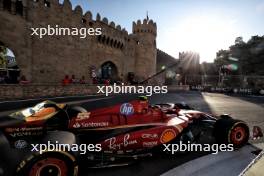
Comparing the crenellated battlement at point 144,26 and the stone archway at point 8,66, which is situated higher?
the crenellated battlement at point 144,26

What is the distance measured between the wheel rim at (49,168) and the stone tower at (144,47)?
33.2 m

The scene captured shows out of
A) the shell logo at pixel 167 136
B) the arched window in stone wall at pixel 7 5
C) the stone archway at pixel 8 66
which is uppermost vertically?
the arched window in stone wall at pixel 7 5

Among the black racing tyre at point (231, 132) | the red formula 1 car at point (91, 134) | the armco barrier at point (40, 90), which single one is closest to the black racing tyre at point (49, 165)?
the red formula 1 car at point (91, 134)

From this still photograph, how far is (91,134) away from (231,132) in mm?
3178

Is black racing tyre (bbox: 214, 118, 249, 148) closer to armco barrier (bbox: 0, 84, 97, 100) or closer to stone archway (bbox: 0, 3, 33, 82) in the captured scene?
armco barrier (bbox: 0, 84, 97, 100)

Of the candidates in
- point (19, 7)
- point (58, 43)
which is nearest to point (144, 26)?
point (58, 43)

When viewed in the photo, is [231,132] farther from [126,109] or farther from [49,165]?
[49,165]

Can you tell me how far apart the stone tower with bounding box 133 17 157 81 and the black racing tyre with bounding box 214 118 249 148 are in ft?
102

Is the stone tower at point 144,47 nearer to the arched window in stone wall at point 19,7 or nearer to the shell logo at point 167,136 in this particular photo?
the arched window in stone wall at point 19,7

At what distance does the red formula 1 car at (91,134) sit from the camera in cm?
326

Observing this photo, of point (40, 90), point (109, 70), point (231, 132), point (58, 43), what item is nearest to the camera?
point (231, 132)

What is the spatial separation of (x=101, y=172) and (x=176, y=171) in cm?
135

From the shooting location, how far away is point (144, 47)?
36.8m

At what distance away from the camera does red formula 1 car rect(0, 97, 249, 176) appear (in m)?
3.26
